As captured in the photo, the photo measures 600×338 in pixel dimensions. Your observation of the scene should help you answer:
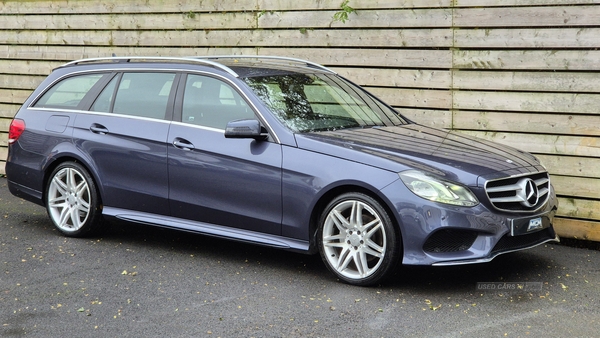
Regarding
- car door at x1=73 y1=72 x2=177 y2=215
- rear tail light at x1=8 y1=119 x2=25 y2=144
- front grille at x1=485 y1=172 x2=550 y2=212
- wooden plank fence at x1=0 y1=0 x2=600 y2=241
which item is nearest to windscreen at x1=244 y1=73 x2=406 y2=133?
car door at x1=73 y1=72 x2=177 y2=215

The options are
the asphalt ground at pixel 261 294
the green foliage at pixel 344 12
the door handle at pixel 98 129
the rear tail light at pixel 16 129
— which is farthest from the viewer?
the green foliage at pixel 344 12

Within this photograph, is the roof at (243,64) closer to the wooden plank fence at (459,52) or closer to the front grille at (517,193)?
the wooden plank fence at (459,52)

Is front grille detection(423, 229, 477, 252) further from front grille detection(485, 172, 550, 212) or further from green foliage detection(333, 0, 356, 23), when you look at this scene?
green foliage detection(333, 0, 356, 23)

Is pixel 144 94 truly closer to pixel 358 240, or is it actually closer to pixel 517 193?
pixel 358 240

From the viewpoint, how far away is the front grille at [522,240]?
578cm

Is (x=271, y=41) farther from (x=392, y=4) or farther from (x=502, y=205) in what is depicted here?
(x=502, y=205)

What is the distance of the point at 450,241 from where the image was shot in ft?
18.7

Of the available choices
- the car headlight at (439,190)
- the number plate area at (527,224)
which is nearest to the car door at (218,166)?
the car headlight at (439,190)

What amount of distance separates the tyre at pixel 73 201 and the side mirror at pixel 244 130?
1.78 metres

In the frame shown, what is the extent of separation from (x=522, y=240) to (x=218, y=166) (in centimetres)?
237

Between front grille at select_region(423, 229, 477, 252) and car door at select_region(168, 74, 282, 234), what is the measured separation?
4.02 ft

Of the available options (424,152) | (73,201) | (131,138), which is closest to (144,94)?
(131,138)

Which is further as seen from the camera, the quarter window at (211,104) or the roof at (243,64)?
the roof at (243,64)

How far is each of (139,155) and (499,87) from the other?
351 centimetres
